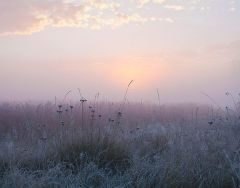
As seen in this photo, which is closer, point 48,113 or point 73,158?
point 73,158

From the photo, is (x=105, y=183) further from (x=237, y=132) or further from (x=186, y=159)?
(x=237, y=132)

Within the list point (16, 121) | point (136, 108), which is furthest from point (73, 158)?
point (136, 108)

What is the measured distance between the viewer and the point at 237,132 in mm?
7879

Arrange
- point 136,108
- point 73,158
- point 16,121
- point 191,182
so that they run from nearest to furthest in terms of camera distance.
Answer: point 191,182 → point 73,158 → point 16,121 → point 136,108

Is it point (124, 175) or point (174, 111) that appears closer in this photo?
point (124, 175)

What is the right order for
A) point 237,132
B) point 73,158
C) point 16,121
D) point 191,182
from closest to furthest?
1. point 191,182
2. point 73,158
3. point 237,132
4. point 16,121

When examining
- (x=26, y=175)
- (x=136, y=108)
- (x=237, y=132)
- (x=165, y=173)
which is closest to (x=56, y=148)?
(x=26, y=175)

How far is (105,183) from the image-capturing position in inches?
213

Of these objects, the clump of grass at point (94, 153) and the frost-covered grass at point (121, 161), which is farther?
the clump of grass at point (94, 153)

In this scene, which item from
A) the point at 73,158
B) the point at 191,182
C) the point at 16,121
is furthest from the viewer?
the point at 16,121

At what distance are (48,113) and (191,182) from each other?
8.56m

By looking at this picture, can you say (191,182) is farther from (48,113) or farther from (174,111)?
(174,111)

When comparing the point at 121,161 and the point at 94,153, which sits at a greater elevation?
the point at 94,153

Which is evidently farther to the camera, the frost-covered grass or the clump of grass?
the clump of grass
